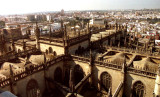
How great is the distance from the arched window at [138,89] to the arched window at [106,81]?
4.04 m

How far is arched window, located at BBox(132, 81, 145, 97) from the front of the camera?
2026 cm

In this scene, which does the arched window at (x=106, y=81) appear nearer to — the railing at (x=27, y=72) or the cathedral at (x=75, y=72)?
the cathedral at (x=75, y=72)

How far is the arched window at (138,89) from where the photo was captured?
66.5 feet

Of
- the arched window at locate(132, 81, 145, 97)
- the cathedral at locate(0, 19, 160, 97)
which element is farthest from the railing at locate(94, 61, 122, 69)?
the arched window at locate(132, 81, 145, 97)

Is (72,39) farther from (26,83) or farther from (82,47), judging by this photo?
(26,83)

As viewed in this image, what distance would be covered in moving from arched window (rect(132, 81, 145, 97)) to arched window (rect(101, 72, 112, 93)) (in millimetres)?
4039

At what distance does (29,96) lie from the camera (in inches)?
795

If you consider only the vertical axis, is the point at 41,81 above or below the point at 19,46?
below

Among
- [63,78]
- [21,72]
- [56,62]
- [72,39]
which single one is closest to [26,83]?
[21,72]

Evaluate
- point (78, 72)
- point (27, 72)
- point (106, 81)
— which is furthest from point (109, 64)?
point (27, 72)

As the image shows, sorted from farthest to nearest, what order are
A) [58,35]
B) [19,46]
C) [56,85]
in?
[58,35] < [19,46] < [56,85]

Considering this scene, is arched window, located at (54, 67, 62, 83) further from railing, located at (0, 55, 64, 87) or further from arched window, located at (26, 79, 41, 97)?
arched window, located at (26, 79, 41, 97)

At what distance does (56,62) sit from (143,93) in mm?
15370

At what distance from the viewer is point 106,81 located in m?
23.3
